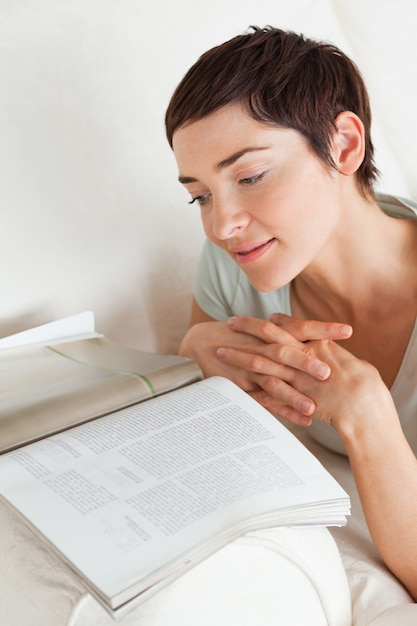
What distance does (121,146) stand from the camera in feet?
4.58

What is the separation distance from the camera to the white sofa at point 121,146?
126cm

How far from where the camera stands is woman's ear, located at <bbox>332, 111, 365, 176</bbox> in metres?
1.08

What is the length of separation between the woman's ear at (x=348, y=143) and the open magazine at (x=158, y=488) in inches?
16.2

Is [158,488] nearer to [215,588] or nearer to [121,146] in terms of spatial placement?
[215,588]

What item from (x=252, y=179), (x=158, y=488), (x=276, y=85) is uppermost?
(x=276, y=85)

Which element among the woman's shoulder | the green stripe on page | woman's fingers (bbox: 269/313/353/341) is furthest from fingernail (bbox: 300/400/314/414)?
the woman's shoulder

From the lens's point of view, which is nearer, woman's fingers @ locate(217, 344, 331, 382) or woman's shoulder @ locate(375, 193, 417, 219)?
woman's fingers @ locate(217, 344, 331, 382)

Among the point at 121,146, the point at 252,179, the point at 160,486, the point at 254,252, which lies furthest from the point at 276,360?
the point at 121,146

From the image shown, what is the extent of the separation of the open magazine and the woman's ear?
413 millimetres

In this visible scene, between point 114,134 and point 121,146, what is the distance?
3cm

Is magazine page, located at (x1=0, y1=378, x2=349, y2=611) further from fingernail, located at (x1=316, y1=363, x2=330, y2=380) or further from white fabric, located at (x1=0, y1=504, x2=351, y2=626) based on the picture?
fingernail, located at (x1=316, y1=363, x2=330, y2=380)

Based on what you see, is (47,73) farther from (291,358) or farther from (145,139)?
(291,358)

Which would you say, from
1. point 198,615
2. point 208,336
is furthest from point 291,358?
point 198,615

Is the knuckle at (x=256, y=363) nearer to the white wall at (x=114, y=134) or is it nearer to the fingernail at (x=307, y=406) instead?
the fingernail at (x=307, y=406)
